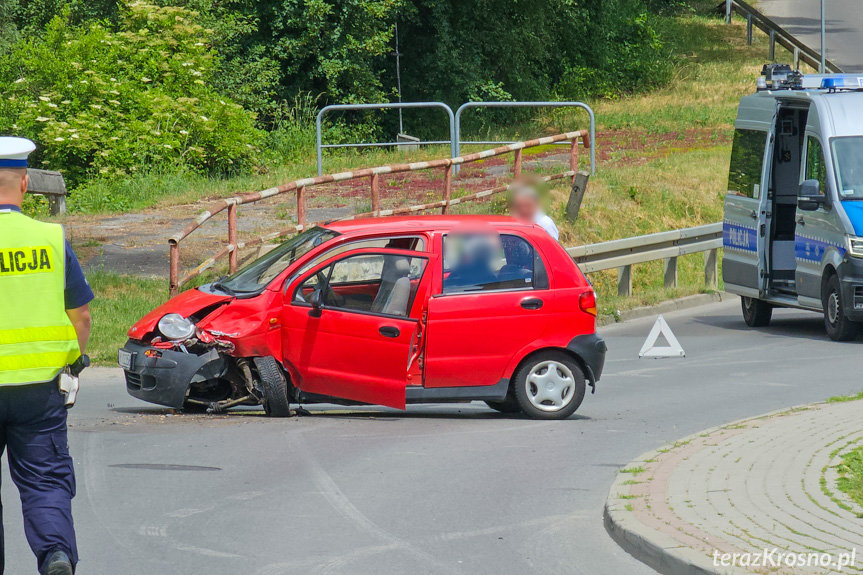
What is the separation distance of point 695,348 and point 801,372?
2016 mm

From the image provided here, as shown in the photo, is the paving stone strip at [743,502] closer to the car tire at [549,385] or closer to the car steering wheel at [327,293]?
the car tire at [549,385]

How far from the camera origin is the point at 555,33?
39.5 m

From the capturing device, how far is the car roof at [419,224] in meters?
9.79

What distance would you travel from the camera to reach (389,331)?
941cm

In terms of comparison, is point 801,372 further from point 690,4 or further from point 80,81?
point 690,4

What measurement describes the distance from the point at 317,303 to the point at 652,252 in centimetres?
957

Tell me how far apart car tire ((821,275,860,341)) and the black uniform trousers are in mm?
10418

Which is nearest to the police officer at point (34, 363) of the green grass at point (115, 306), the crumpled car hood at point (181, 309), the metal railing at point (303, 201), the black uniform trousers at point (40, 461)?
the black uniform trousers at point (40, 461)

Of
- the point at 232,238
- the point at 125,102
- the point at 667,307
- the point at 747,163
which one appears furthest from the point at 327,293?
the point at 125,102

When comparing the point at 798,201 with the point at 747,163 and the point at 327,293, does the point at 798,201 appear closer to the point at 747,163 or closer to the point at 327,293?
the point at 747,163

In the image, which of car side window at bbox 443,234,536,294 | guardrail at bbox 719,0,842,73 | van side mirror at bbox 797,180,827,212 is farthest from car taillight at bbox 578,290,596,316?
guardrail at bbox 719,0,842,73

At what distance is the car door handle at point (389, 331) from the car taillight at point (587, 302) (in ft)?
5.26

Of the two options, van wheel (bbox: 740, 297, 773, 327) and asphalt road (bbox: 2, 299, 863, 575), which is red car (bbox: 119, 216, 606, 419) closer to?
asphalt road (bbox: 2, 299, 863, 575)

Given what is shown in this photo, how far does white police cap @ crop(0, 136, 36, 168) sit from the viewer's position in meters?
5.14
